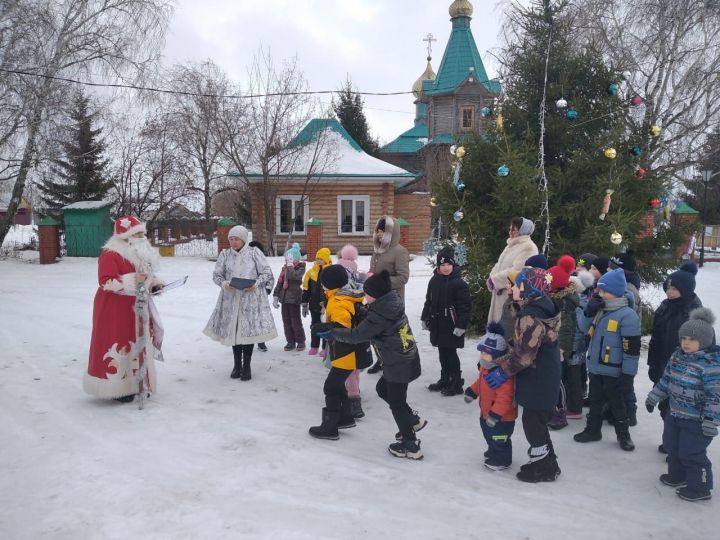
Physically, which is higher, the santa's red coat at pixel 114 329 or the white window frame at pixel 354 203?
the white window frame at pixel 354 203

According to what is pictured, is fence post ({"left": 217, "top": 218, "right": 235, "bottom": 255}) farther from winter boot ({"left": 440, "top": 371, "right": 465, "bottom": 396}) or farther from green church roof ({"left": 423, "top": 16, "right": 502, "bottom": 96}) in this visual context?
green church roof ({"left": 423, "top": 16, "right": 502, "bottom": 96})

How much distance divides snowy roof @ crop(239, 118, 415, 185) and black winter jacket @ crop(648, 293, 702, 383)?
58.5ft

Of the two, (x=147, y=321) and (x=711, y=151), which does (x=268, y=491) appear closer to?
(x=147, y=321)

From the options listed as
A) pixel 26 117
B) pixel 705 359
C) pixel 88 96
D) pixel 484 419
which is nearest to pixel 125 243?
pixel 484 419

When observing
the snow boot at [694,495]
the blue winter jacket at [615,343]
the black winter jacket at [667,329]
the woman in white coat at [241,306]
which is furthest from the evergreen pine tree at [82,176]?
the snow boot at [694,495]

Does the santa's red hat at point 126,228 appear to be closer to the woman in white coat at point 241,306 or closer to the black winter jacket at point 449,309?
the woman in white coat at point 241,306

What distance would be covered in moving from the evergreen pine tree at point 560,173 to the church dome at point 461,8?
29.9 meters

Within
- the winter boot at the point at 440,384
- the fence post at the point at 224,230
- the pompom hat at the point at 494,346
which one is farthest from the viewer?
the fence post at the point at 224,230

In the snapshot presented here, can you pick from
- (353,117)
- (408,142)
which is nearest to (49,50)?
(353,117)

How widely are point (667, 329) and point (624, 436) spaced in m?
1.03

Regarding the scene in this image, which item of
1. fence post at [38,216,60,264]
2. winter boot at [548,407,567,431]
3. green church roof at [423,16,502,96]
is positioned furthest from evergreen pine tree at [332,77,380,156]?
winter boot at [548,407,567,431]

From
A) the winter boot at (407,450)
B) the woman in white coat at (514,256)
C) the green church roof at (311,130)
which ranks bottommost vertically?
the winter boot at (407,450)

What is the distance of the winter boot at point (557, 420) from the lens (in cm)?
505

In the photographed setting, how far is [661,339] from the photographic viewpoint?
15.4 ft
